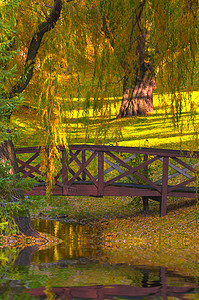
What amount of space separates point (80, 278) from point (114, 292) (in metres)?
1.18

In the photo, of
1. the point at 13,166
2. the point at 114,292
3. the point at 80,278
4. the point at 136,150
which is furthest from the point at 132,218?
the point at 114,292

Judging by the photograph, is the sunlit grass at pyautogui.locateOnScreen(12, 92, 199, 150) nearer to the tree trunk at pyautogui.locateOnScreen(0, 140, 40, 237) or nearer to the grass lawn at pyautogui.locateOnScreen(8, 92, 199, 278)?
the grass lawn at pyautogui.locateOnScreen(8, 92, 199, 278)

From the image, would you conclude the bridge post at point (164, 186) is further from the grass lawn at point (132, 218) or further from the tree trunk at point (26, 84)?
the tree trunk at point (26, 84)

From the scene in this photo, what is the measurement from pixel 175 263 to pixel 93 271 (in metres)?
1.65

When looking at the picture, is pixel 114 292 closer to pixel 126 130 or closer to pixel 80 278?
pixel 80 278

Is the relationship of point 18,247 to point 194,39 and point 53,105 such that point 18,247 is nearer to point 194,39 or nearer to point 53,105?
point 53,105

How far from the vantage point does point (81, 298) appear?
6.47m

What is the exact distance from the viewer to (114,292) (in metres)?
6.86

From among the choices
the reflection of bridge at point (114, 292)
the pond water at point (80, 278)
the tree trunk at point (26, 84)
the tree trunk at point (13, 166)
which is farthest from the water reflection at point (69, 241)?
the reflection of bridge at point (114, 292)

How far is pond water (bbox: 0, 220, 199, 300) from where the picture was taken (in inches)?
266

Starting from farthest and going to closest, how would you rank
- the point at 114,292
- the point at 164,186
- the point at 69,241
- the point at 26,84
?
1. the point at 164,186
2. the point at 69,241
3. the point at 26,84
4. the point at 114,292

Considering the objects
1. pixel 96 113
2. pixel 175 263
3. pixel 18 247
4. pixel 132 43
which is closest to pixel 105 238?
pixel 18 247

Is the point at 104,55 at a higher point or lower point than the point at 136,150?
higher

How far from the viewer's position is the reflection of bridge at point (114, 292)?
6.60 meters
